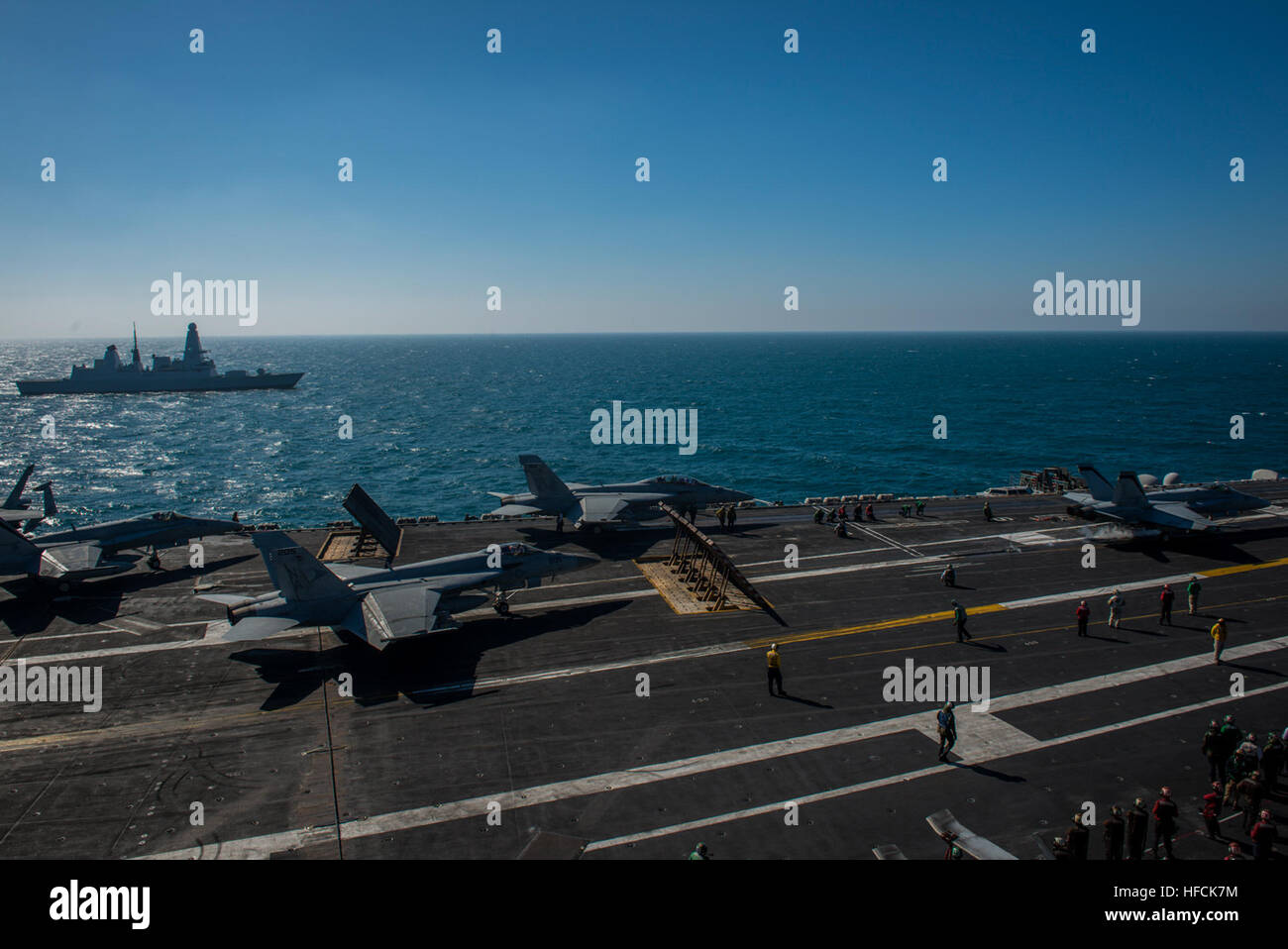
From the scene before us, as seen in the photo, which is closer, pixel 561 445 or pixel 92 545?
pixel 92 545

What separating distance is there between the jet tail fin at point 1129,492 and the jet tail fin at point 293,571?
143ft

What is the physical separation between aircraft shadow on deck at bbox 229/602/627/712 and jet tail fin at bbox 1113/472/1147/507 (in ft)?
109

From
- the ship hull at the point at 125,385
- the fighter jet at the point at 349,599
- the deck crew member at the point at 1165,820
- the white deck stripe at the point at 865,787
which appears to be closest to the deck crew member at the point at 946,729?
the white deck stripe at the point at 865,787

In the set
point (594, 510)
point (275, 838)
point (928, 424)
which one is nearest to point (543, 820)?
point (275, 838)

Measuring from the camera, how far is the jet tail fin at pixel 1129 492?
42.2 metres

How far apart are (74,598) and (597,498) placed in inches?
1094

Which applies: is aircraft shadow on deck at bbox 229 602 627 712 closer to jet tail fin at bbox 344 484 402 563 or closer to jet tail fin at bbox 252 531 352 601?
jet tail fin at bbox 252 531 352 601

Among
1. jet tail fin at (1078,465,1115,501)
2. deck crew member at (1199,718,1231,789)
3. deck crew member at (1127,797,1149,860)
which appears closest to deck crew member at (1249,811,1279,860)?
deck crew member at (1127,797,1149,860)

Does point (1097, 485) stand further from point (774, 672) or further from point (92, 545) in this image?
point (92, 545)

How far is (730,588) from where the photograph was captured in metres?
36.4

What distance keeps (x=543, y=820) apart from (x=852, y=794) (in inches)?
327

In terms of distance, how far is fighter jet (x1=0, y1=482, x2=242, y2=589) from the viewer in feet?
Answer: 111

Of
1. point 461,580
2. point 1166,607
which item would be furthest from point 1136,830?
point 461,580

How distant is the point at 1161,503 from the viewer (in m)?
43.9
